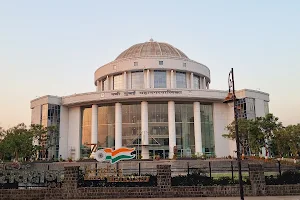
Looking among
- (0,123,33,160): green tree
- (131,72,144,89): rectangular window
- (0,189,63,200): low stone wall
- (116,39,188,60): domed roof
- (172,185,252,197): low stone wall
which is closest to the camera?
(0,189,63,200): low stone wall

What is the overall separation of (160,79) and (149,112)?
961 centimetres

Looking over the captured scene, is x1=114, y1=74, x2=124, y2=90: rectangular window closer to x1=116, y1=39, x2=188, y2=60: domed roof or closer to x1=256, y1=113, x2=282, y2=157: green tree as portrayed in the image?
x1=116, y1=39, x2=188, y2=60: domed roof

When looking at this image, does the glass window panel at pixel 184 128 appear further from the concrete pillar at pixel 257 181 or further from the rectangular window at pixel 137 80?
the concrete pillar at pixel 257 181

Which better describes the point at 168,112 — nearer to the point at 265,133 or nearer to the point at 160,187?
the point at 265,133

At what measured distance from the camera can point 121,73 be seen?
6488 cm

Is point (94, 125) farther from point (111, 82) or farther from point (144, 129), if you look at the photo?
point (111, 82)

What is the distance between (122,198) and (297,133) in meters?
33.6

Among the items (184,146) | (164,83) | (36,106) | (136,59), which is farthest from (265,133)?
(36,106)

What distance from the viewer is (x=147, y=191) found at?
1962 centimetres

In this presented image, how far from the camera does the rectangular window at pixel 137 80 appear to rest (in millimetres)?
63037

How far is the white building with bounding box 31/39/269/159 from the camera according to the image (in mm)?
55125

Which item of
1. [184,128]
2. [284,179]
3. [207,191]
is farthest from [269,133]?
[207,191]

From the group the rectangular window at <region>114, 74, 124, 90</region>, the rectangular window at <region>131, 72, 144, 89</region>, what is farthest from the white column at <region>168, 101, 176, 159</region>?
the rectangular window at <region>114, 74, 124, 90</region>

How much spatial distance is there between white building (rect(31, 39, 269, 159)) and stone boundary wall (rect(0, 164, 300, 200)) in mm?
33765
